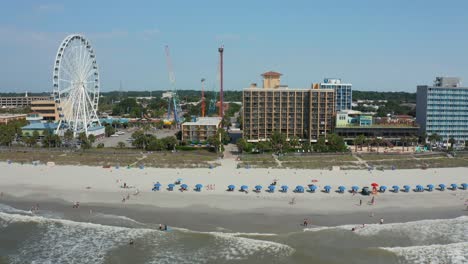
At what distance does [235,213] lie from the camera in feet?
153

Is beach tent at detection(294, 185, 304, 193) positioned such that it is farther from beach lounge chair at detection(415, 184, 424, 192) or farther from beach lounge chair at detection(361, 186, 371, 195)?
beach lounge chair at detection(415, 184, 424, 192)

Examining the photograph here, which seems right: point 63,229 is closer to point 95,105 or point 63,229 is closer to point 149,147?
point 149,147

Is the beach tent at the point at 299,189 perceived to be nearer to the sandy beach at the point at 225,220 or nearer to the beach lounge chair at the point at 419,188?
the sandy beach at the point at 225,220

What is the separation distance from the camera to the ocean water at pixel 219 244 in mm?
35844

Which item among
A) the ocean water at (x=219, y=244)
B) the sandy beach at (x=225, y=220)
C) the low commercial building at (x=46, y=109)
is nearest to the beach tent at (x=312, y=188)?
the sandy beach at (x=225, y=220)

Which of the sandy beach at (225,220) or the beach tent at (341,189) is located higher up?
the beach tent at (341,189)

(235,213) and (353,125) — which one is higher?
(353,125)

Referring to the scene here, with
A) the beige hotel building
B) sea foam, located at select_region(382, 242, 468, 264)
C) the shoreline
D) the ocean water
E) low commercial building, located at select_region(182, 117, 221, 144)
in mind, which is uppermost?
the beige hotel building

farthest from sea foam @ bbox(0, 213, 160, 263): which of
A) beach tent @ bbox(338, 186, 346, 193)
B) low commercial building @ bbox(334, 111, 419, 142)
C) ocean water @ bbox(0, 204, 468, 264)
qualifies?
low commercial building @ bbox(334, 111, 419, 142)

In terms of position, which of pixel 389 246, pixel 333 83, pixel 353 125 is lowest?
pixel 389 246

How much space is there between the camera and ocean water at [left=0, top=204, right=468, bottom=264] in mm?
35844

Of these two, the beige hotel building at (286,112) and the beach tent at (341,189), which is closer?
the beach tent at (341,189)

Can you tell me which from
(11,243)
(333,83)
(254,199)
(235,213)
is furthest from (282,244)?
(333,83)

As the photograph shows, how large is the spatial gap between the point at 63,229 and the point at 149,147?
44.1 metres
